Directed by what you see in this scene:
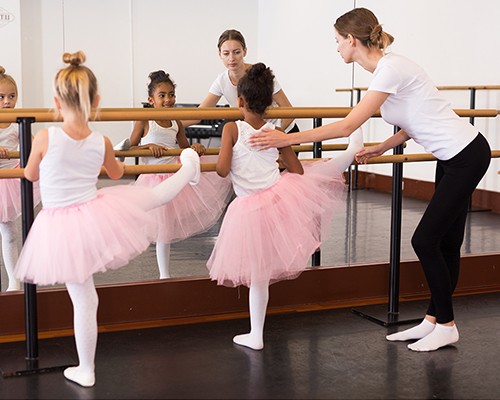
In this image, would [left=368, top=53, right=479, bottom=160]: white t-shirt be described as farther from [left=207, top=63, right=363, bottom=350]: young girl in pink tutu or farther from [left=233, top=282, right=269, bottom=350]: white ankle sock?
[left=233, top=282, right=269, bottom=350]: white ankle sock

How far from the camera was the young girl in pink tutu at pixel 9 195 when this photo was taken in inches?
109

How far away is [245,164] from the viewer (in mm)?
2189

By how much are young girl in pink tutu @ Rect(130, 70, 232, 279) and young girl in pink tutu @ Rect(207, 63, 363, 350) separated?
436 mm

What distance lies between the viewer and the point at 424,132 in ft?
7.19

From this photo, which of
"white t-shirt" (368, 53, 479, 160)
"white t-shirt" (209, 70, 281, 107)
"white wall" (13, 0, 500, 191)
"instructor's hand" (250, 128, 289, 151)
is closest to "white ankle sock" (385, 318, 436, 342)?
"white t-shirt" (368, 53, 479, 160)

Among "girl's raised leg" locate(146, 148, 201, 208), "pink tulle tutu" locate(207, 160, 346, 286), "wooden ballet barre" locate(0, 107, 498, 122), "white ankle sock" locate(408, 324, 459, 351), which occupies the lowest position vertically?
"white ankle sock" locate(408, 324, 459, 351)

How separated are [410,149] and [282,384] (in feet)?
14.9

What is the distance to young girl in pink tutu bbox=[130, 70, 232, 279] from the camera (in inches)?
105

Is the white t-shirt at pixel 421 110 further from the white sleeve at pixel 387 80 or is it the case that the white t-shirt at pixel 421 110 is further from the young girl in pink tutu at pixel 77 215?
the young girl in pink tutu at pixel 77 215

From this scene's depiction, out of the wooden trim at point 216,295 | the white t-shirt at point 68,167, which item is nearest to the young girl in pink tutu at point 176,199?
the wooden trim at point 216,295

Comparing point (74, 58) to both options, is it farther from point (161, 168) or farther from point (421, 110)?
point (421, 110)

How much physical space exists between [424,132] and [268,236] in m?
0.70

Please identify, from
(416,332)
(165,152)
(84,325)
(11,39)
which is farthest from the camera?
(11,39)

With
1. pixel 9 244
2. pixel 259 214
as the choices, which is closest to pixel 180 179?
pixel 259 214
